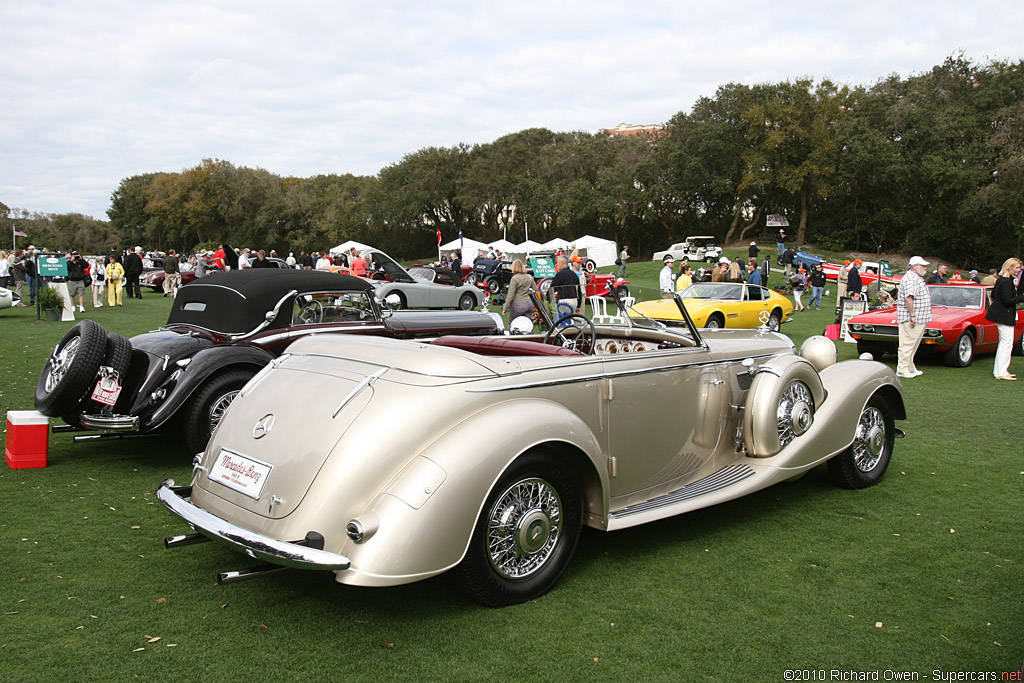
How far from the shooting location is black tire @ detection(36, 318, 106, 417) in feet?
18.3

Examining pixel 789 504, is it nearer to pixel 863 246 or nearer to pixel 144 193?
pixel 863 246

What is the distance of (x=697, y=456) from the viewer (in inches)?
182

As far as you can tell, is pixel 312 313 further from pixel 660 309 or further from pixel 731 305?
pixel 731 305

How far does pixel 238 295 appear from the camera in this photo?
23.0 feet

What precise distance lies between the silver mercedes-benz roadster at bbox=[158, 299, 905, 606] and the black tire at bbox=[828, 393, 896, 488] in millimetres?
603

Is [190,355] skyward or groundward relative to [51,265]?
groundward

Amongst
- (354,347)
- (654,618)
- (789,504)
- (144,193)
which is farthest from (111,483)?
(144,193)

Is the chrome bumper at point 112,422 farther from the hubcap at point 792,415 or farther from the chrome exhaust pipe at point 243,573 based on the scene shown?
the hubcap at point 792,415

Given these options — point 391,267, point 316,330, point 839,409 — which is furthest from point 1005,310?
point 391,267

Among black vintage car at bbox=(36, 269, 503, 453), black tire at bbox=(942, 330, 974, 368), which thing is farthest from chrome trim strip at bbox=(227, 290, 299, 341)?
black tire at bbox=(942, 330, 974, 368)

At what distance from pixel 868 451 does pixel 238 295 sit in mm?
5784

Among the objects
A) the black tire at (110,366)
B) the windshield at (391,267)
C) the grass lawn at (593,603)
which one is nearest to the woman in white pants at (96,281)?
the windshield at (391,267)

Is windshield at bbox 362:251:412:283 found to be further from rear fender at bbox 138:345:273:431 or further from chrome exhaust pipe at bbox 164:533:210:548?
chrome exhaust pipe at bbox 164:533:210:548

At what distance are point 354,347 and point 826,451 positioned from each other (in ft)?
10.9
